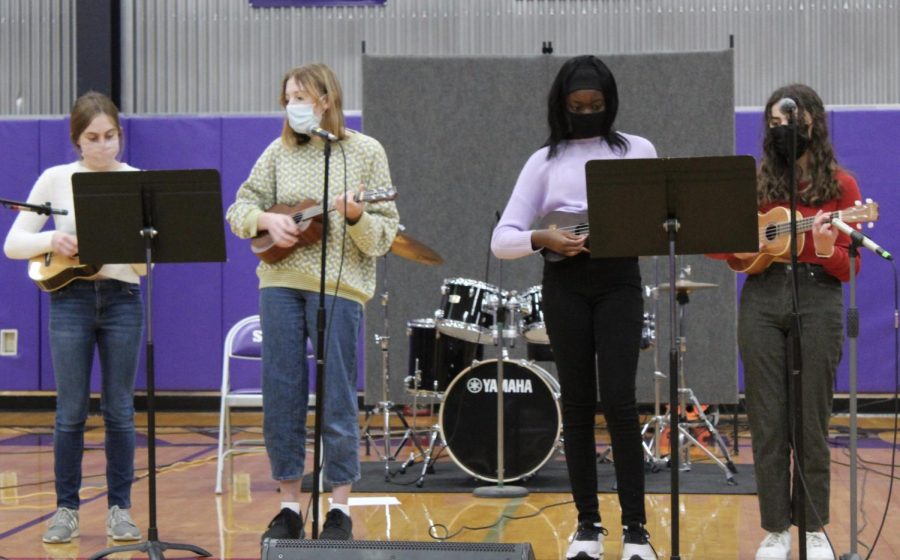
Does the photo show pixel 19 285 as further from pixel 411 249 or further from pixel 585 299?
pixel 585 299

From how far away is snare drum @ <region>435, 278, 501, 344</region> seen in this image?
5.54 m

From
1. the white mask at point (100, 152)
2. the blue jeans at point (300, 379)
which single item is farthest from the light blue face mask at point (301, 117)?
the white mask at point (100, 152)

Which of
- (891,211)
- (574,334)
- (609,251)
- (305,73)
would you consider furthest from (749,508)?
(891,211)

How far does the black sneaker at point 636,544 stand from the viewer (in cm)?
343

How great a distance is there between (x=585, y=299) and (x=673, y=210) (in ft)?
1.63

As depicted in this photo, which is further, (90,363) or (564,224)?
(90,363)

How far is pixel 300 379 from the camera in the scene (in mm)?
3664

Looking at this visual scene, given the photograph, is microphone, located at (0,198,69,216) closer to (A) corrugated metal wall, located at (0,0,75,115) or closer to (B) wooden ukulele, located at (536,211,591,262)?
(B) wooden ukulele, located at (536,211,591,262)

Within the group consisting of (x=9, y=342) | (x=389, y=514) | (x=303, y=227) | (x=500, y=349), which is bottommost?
(x=389, y=514)

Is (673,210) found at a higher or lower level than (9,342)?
higher

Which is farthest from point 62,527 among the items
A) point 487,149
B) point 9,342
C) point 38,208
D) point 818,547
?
point 9,342

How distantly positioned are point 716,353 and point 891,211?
2.39 meters

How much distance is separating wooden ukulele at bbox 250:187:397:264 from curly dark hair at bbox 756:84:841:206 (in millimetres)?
1251

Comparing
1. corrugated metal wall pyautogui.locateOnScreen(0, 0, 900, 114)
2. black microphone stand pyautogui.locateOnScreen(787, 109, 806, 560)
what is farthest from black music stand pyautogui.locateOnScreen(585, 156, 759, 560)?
corrugated metal wall pyautogui.locateOnScreen(0, 0, 900, 114)
